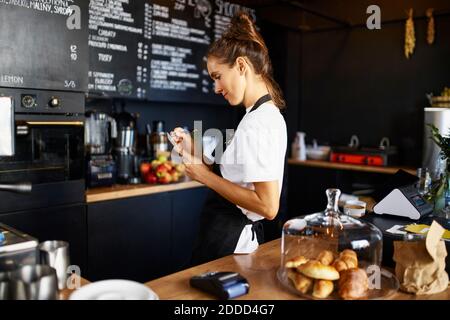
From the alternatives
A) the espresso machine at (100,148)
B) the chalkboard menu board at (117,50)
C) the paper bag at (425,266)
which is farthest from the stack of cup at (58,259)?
the chalkboard menu board at (117,50)

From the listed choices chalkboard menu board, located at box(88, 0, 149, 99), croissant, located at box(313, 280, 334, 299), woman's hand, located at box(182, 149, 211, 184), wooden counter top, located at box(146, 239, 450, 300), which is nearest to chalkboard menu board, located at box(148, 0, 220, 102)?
chalkboard menu board, located at box(88, 0, 149, 99)

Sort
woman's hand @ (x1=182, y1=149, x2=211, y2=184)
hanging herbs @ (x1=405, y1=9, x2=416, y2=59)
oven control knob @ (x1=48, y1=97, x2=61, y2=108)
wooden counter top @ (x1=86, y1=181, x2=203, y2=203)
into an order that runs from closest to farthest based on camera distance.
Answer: woman's hand @ (x1=182, y1=149, x2=211, y2=184) < oven control knob @ (x1=48, y1=97, x2=61, y2=108) < wooden counter top @ (x1=86, y1=181, x2=203, y2=203) < hanging herbs @ (x1=405, y1=9, x2=416, y2=59)

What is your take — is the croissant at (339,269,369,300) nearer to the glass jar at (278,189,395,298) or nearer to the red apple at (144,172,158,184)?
the glass jar at (278,189,395,298)

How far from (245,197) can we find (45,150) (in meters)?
1.46

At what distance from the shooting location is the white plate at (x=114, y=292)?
3.80ft

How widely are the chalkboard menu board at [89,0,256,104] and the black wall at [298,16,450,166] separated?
1309mm

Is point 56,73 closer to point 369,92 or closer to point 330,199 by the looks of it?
point 330,199

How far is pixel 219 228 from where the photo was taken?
6.07ft

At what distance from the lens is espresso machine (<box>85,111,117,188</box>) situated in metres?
3.09

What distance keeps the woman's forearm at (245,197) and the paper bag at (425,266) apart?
18.0 inches

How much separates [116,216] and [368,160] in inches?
98.3

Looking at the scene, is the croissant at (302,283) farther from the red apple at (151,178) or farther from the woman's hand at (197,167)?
the red apple at (151,178)

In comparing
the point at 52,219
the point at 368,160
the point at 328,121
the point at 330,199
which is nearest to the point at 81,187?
the point at 52,219

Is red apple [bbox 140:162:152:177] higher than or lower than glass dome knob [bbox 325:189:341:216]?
lower
